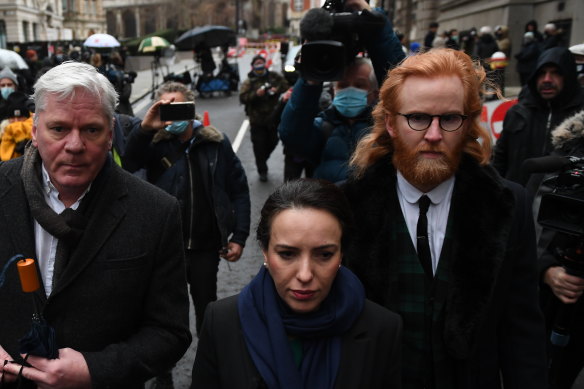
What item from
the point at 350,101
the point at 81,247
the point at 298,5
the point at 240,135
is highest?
the point at 298,5

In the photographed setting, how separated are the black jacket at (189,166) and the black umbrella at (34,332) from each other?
1897 millimetres

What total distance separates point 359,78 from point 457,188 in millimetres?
1200

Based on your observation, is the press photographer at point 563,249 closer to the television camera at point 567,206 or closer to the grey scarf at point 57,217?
the television camera at point 567,206

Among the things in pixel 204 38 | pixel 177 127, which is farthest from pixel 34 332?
pixel 204 38

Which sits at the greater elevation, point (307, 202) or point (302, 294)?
point (307, 202)

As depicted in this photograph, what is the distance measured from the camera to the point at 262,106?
8.95 m

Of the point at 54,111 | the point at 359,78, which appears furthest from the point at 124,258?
the point at 359,78

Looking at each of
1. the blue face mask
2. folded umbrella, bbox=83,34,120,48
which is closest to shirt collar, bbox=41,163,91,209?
the blue face mask

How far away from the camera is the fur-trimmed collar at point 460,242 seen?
1.97m

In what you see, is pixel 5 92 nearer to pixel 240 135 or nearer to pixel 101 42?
pixel 240 135

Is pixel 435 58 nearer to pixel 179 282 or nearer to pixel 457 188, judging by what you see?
pixel 457 188

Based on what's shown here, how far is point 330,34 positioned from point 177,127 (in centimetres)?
137

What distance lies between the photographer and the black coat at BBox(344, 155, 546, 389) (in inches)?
77.6

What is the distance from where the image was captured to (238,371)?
1.74 meters
